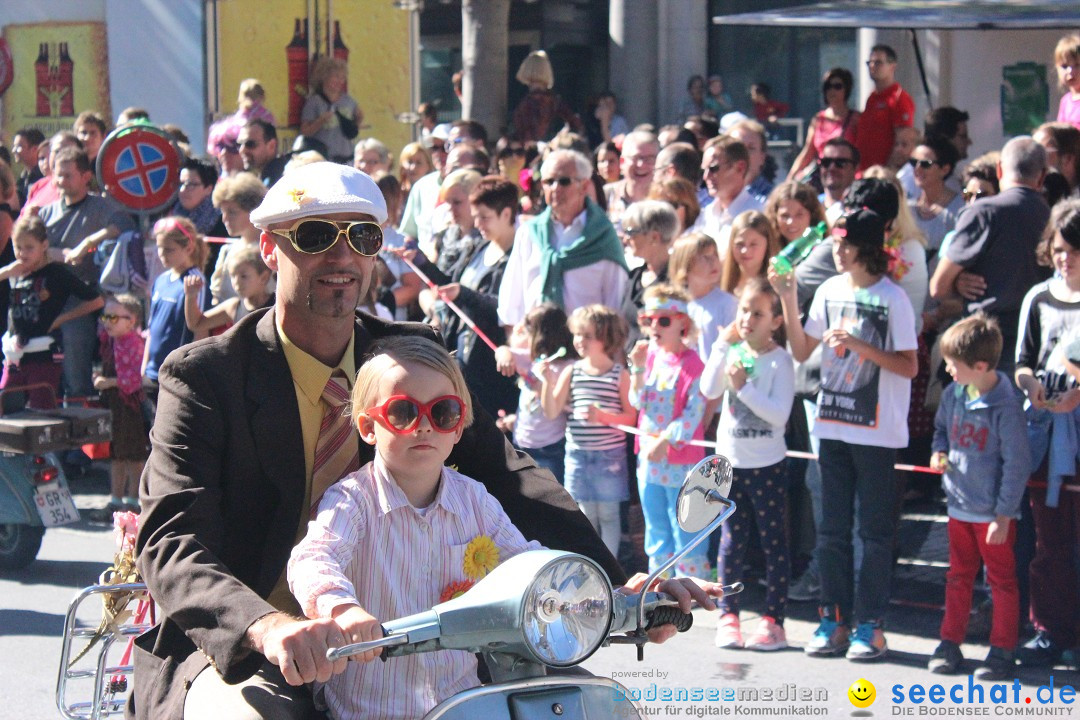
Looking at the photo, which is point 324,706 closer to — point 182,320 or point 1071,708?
point 1071,708

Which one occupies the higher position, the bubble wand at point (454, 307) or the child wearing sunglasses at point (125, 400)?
the bubble wand at point (454, 307)

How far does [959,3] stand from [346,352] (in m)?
7.36

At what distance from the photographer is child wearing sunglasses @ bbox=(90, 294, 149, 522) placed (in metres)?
9.25

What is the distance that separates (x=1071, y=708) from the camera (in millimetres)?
5762

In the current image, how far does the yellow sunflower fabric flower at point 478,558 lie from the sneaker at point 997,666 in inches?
141

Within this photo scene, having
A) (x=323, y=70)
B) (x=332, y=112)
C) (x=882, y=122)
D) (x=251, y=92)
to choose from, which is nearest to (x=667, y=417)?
(x=882, y=122)

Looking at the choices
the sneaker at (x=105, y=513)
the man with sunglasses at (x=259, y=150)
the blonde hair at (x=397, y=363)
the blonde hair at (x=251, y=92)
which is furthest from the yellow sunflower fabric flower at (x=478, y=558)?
the blonde hair at (x=251, y=92)

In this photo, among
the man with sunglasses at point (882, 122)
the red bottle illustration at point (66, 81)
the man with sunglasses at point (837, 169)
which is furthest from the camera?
Result: the red bottle illustration at point (66, 81)

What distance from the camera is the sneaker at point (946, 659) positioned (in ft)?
20.3

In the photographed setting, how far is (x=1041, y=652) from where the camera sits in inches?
251

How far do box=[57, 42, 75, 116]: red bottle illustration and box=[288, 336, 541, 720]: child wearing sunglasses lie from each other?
12.2 m

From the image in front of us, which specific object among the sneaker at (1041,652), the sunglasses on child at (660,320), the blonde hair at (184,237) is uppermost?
the blonde hair at (184,237)

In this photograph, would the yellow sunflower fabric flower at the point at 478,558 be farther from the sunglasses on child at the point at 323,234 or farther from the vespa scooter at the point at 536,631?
the sunglasses on child at the point at 323,234

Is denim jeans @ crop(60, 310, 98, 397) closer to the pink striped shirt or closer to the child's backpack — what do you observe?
the child's backpack
